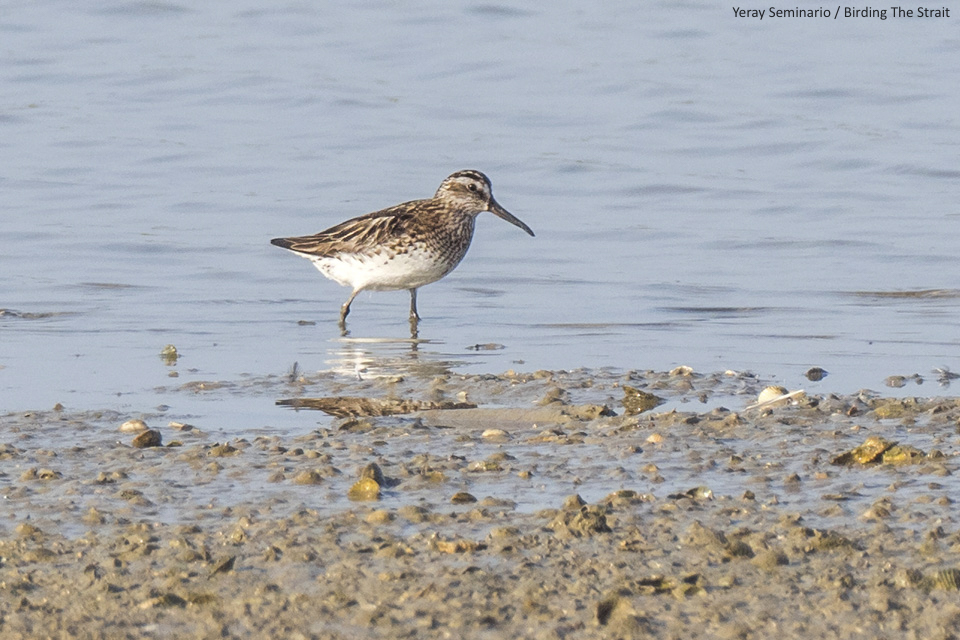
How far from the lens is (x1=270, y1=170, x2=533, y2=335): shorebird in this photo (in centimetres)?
1032

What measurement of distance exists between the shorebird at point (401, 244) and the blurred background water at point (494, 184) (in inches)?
13.9

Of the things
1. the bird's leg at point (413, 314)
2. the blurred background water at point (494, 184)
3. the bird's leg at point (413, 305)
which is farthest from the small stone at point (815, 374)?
the bird's leg at point (413, 305)

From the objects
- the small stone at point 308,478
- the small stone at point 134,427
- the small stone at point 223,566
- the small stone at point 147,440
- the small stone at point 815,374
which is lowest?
the small stone at point 815,374

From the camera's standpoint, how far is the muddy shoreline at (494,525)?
410 centimetres

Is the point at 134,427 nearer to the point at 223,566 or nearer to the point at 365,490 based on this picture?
the point at 365,490

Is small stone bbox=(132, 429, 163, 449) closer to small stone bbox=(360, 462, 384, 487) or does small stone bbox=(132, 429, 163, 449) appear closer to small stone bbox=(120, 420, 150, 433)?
small stone bbox=(120, 420, 150, 433)

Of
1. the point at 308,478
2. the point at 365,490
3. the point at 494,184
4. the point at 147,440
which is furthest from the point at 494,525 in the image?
the point at 494,184

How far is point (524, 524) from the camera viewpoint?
4801 mm

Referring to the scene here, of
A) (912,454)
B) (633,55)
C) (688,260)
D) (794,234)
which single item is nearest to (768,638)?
(912,454)

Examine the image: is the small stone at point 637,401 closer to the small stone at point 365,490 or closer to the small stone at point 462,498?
the small stone at point 462,498

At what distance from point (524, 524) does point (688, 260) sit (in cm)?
809

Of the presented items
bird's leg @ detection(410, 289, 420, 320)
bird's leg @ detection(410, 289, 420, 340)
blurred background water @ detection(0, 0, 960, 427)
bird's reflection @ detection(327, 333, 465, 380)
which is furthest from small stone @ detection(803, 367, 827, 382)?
bird's leg @ detection(410, 289, 420, 320)

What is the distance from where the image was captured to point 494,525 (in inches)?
189

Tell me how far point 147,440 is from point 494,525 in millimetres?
1836
